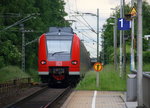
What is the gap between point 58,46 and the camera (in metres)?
29.5

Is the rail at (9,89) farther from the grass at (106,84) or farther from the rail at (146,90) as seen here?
the rail at (146,90)

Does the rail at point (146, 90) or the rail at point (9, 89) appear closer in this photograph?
the rail at point (146, 90)

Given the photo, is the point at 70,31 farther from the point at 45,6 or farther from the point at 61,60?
the point at 45,6

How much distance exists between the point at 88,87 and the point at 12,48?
64.7 feet

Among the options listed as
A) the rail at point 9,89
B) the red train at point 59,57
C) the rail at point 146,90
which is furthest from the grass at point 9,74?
the rail at point 146,90

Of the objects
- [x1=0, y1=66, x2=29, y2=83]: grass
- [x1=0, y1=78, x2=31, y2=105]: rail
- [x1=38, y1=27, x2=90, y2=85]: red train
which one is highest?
[x1=38, y1=27, x2=90, y2=85]: red train

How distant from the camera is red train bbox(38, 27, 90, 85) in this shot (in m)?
29.0

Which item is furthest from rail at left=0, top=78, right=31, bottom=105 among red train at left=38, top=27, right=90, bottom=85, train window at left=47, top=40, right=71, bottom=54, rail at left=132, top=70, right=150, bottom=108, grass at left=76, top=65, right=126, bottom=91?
rail at left=132, top=70, right=150, bottom=108

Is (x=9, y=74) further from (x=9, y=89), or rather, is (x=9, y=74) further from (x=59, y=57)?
(x=9, y=89)

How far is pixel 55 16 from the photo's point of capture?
79.7 meters

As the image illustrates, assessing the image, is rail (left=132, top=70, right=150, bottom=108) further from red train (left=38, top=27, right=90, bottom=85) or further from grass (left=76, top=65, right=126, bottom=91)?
red train (left=38, top=27, right=90, bottom=85)

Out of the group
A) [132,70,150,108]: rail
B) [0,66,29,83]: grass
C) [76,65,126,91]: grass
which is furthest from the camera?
[0,66,29,83]: grass

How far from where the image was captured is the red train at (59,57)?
29.0 meters

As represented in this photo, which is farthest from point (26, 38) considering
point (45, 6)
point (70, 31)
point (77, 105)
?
point (77, 105)
